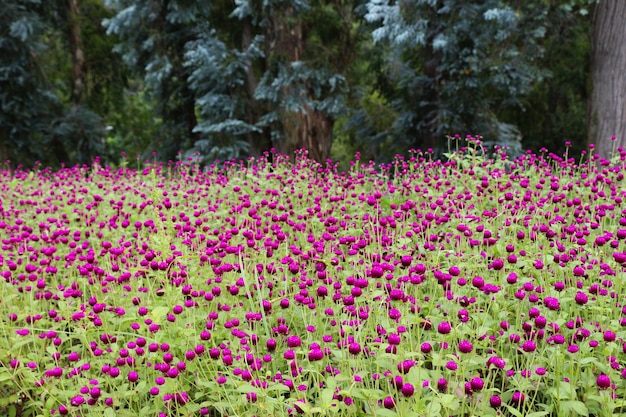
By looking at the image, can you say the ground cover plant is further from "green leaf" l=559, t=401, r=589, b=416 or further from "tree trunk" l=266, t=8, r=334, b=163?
"tree trunk" l=266, t=8, r=334, b=163

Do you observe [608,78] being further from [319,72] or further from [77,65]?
[77,65]

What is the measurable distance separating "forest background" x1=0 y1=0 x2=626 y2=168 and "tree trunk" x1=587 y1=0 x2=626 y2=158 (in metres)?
0.02

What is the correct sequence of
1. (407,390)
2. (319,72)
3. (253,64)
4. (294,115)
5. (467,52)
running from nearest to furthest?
(407,390) < (467,52) < (319,72) < (294,115) < (253,64)

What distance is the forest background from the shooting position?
844 cm

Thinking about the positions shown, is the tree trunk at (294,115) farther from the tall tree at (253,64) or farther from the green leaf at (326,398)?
the green leaf at (326,398)

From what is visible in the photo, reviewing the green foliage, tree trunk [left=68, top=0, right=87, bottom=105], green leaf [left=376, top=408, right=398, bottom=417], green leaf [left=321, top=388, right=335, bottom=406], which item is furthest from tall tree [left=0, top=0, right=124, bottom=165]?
green leaf [left=376, top=408, right=398, bottom=417]

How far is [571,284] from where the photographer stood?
2967mm

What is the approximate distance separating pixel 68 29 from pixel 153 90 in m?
4.77

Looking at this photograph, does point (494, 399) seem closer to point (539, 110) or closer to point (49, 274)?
point (49, 274)

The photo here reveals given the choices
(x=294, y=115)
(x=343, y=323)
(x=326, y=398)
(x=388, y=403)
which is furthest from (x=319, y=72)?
(x=326, y=398)

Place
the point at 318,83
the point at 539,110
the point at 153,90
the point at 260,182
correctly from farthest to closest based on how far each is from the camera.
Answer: the point at 539,110 < the point at 153,90 < the point at 318,83 < the point at 260,182

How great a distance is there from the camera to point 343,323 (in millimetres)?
2639

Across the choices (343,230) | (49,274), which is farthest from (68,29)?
(343,230)

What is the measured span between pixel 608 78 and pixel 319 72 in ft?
17.5
